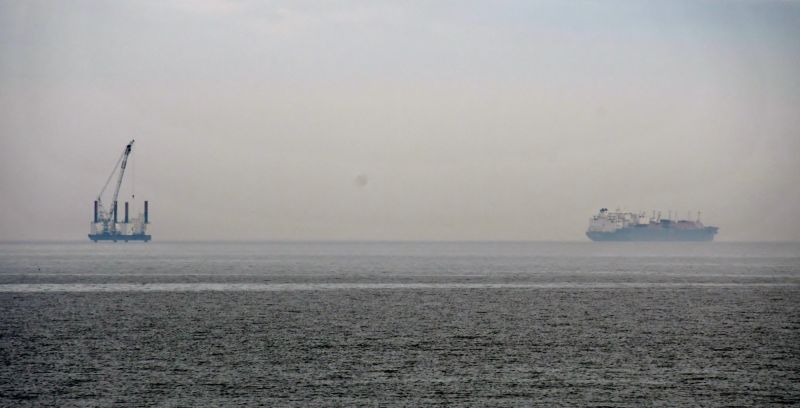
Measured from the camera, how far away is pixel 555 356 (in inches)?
1109

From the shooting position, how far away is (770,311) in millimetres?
47844

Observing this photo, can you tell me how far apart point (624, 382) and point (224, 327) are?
19.1m

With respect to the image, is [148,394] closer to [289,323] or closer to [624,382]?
[624,382]

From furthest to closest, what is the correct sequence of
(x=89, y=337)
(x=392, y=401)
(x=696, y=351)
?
(x=89, y=337) < (x=696, y=351) < (x=392, y=401)

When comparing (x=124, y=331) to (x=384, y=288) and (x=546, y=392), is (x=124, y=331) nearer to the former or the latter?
(x=546, y=392)

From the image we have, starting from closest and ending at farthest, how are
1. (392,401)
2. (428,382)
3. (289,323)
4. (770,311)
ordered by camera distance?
(392,401) < (428,382) < (289,323) < (770,311)

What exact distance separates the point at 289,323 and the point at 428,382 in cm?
1740

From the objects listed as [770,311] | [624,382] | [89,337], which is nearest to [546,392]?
[624,382]

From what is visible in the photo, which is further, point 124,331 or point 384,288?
point 384,288

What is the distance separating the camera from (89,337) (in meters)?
33.3

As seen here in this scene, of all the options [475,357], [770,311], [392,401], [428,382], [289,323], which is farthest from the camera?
[770,311]

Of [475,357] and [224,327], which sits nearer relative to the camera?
[475,357]

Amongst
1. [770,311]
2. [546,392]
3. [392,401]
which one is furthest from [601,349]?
[770,311]

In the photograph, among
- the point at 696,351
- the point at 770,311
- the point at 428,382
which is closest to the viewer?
the point at 428,382
